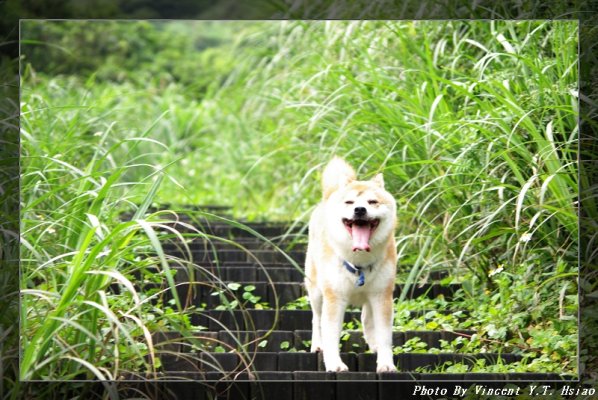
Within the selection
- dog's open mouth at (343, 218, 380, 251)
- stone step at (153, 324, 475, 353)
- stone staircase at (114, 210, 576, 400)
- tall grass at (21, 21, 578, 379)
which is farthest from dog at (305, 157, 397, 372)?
tall grass at (21, 21, 578, 379)

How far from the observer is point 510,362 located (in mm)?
4613

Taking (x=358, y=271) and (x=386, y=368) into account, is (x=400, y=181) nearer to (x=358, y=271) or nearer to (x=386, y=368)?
(x=358, y=271)

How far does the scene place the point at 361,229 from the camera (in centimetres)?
446

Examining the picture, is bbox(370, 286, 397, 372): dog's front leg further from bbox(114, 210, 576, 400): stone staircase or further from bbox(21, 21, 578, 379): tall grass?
bbox(21, 21, 578, 379): tall grass

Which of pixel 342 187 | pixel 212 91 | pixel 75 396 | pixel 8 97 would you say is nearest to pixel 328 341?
pixel 342 187

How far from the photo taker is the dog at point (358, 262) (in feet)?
14.5

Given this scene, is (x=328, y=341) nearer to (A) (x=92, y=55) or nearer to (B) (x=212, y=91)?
(B) (x=212, y=91)

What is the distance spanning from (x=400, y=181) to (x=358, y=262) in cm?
143

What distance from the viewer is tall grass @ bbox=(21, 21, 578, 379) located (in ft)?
13.5

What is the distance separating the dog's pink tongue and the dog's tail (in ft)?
0.80

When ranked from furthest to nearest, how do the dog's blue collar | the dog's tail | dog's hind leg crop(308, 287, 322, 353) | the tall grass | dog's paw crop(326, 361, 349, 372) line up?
dog's hind leg crop(308, 287, 322, 353)
the dog's tail
the dog's blue collar
dog's paw crop(326, 361, 349, 372)
the tall grass

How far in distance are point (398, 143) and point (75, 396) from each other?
2456 millimetres

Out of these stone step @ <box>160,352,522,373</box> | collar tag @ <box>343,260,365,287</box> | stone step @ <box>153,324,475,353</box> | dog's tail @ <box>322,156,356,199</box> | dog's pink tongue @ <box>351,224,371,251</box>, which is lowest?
stone step @ <box>160,352,522,373</box>

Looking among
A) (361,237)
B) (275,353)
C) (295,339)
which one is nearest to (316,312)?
(295,339)
